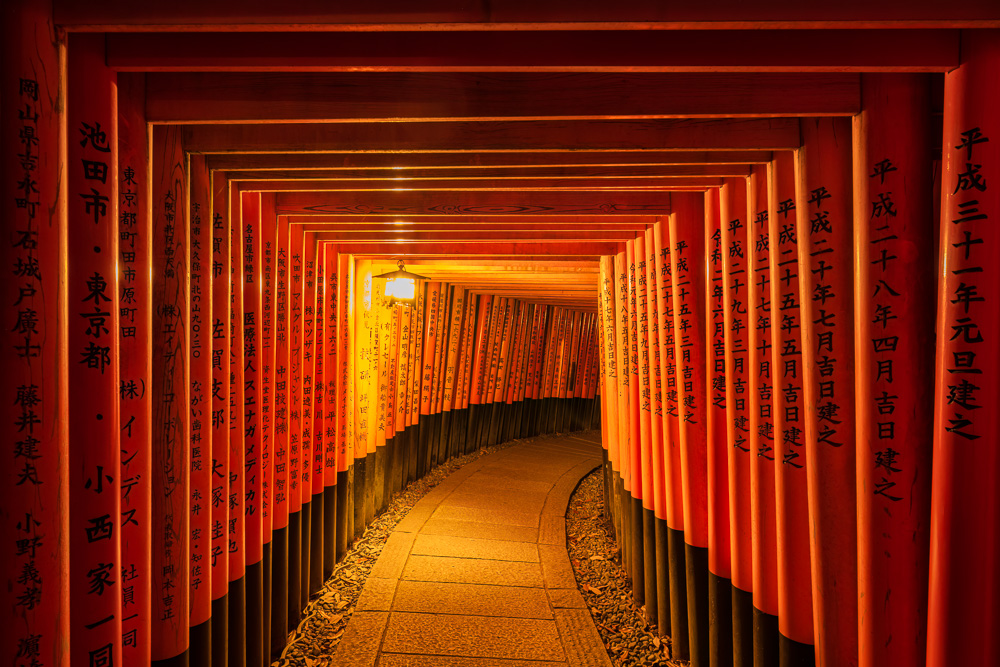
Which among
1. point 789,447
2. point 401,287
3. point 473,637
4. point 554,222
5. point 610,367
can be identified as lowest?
point 473,637

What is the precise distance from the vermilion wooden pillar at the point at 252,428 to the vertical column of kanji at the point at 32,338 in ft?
6.88

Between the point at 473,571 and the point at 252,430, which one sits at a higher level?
the point at 252,430

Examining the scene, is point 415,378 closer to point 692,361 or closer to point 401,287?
point 401,287

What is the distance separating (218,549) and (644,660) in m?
3.49

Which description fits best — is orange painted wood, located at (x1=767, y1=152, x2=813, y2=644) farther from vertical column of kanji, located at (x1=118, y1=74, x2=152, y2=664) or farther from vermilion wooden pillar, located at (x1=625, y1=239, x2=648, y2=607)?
vertical column of kanji, located at (x1=118, y1=74, x2=152, y2=664)

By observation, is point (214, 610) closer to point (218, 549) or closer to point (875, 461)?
point (218, 549)

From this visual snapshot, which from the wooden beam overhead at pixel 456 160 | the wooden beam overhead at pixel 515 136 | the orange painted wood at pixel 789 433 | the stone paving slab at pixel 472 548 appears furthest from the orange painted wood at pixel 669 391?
the stone paving slab at pixel 472 548

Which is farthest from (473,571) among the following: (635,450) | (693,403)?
(693,403)

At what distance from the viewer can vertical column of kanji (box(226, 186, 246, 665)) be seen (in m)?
4.01

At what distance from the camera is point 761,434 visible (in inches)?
134

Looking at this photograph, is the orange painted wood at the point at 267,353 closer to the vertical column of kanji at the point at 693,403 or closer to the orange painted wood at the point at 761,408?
the vertical column of kanji at the point at 693,403

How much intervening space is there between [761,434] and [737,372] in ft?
1.66

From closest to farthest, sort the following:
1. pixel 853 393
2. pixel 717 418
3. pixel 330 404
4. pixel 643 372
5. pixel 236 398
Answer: pixel 853 393 → pixel 236 398 → pixel 717 418 → pixel 643 372 → pixel 330 404

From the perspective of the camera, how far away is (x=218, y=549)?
12.3ft
